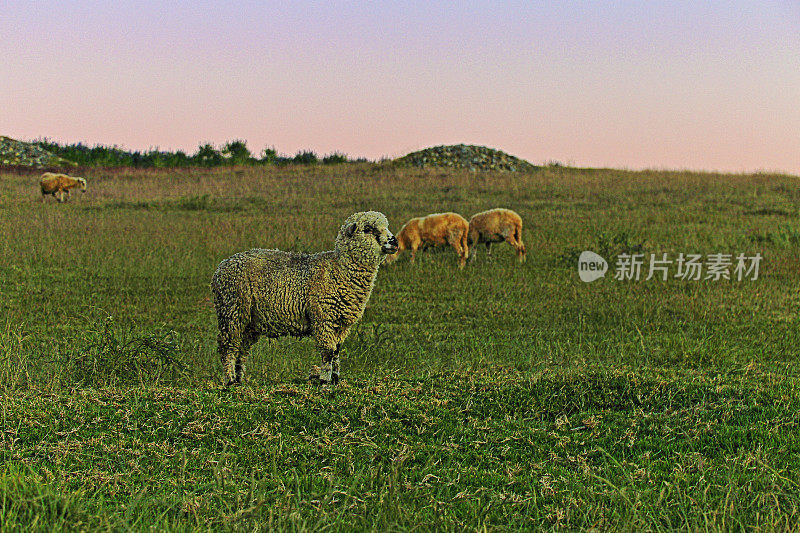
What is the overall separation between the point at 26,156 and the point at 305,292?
154ft

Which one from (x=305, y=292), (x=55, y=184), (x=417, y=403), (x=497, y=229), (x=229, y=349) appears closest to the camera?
(x=417, y=403)

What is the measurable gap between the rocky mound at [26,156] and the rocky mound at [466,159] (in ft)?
68.8

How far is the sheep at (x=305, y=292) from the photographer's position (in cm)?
695

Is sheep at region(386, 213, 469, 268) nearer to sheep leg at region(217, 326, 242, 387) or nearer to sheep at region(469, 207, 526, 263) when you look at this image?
sheep at region(469, 207, 526, 263)

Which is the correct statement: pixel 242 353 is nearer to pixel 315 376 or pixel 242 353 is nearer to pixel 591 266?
pixel 315 376

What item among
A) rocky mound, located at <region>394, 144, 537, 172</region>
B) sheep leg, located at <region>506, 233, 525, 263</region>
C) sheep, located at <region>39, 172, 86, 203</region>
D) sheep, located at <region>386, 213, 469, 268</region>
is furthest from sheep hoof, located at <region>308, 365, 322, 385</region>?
rocky mound, located at <region>394, 144, 537, 172</region>

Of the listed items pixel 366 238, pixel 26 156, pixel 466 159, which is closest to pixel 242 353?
pixel 366 238

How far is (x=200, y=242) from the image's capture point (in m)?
19.4

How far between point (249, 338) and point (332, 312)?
1013mm

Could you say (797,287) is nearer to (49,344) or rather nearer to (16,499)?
(49,344)

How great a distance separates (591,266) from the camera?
1727cm

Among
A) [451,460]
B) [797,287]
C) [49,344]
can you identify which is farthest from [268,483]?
[797,287]

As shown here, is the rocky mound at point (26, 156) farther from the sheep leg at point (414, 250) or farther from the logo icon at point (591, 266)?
the logo icon at point (591, 266)

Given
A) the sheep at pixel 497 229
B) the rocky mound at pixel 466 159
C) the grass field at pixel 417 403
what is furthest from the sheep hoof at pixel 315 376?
the rocky mound at pixel 466 159
